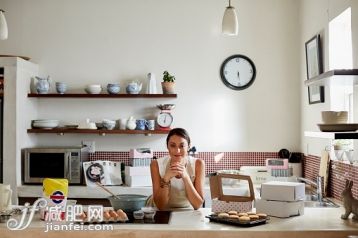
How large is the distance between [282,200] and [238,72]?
2624 millimetres

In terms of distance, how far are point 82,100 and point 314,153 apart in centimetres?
255

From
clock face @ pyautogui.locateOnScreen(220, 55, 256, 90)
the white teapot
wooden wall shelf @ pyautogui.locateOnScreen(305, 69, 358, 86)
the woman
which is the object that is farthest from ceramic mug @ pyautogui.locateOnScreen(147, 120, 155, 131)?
wooden wall shelf @ pyautogui.locateOnScreen(305, 69, 358, 86)

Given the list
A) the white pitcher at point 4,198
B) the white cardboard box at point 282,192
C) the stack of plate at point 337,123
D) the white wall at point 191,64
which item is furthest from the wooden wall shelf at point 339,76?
the white wall at point 191,64

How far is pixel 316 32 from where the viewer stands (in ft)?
14.5

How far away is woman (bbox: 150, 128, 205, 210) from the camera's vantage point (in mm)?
3037

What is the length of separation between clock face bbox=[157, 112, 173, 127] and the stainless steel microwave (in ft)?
2.90

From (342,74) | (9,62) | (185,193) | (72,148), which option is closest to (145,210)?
(185,193)

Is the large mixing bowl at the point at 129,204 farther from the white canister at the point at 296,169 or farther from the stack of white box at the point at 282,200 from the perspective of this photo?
the white canister at the point at 296,169

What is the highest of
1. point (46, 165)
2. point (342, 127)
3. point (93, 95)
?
point (93, 95)

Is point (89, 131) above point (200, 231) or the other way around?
above

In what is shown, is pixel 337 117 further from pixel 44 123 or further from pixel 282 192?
pixel 44 123

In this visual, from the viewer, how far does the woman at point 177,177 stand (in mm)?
3037

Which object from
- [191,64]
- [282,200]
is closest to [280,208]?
[282,200]

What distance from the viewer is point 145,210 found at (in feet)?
8.61
